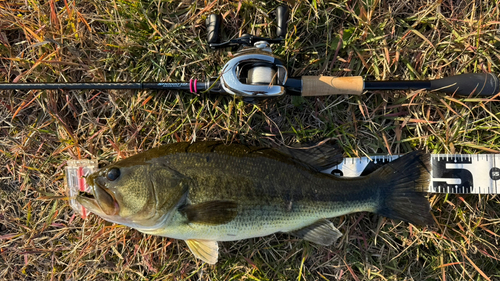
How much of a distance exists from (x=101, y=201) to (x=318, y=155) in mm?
1772

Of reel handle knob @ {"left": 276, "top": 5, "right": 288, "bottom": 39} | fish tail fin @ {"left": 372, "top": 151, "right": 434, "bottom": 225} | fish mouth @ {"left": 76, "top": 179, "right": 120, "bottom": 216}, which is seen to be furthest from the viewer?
fish tail fin @ {"left": 372, "top": 151, "right": 434, "bottom": 225}

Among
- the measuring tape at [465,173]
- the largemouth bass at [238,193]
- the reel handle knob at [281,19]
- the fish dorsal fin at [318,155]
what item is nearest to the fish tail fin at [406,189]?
the largemouth bass at [238,193]

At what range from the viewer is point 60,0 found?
9.12 feet

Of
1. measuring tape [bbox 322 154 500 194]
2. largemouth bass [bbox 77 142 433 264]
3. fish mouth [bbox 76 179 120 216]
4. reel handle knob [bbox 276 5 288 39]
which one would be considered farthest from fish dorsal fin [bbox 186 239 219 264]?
reel handle knob [bbox 276 5 288 39]

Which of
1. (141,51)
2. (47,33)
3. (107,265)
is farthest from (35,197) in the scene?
(141,51)

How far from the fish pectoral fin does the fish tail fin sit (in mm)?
424

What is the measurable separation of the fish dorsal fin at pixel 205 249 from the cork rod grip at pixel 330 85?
58.7 inches

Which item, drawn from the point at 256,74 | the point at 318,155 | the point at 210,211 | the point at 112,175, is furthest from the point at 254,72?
the point at 112,175

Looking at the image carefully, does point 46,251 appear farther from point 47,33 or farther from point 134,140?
point 47,33

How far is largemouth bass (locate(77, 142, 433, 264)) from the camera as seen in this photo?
2.11 m

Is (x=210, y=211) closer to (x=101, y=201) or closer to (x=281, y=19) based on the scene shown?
(x=101, y=201)

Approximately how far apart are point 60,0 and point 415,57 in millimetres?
3440

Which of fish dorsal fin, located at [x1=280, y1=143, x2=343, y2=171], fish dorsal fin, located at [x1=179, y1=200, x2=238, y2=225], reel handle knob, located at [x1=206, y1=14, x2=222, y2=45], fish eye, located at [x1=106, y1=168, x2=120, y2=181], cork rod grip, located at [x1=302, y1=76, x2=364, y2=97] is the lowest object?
fish dorsal fin, located at [x1=179, y1=200, x2=238, y2=225]

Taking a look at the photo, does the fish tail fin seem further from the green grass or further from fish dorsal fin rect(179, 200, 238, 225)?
fish dorsal fin rect(179, 200, 238, 225)
